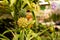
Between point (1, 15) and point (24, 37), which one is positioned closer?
point (24, 37)

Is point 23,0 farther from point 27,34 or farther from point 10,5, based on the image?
point 27,34

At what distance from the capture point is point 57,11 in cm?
239

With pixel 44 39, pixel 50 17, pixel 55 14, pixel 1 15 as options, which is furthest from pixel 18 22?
pixel 55 14

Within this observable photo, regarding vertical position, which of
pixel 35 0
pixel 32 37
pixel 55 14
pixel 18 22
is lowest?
pixel 55 14

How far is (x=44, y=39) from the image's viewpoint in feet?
4.91

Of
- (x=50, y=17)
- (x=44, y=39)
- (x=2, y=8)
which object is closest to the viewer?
(x=2, y=8)

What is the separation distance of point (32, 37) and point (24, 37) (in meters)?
0.05

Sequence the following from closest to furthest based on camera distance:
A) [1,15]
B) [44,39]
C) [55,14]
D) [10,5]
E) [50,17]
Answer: [10,5], [1,15], [44,39], [50,17], [55,14]

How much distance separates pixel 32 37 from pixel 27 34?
0.04m

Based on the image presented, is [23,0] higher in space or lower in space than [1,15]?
higher

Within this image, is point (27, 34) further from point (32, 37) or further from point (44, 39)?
point (44, 39)

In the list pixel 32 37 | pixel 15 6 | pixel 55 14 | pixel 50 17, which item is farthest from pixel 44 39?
pixel 55 14

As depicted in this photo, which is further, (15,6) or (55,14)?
(55,14)

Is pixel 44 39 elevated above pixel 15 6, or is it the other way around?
pixel 15 6
